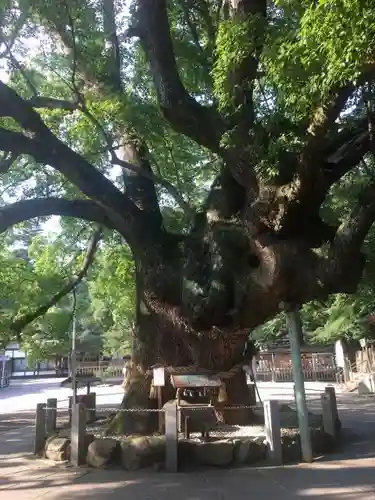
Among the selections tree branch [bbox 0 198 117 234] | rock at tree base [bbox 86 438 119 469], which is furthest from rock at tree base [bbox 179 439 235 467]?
tree branch [bbox 0 198 117 234]

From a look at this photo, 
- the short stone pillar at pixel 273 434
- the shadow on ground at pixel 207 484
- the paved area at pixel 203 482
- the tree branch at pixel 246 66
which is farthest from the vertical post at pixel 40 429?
the tree branch at pixel 246 66

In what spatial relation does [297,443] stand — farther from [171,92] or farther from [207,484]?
[171,92]

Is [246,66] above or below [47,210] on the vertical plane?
above

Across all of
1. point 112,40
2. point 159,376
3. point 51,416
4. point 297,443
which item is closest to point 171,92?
point 112,40

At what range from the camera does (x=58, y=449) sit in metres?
→ 8.38

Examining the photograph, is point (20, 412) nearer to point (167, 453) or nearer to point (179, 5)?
point (167, 453)

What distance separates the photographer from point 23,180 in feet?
41.9

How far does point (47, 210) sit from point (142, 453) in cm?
469

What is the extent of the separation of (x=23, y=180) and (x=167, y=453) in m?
8.17

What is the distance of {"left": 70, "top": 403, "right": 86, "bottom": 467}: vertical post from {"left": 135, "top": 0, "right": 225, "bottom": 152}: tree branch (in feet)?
16.1

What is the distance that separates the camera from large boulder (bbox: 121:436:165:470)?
24.8 ft

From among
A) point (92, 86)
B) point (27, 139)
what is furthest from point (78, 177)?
point (92, 86)

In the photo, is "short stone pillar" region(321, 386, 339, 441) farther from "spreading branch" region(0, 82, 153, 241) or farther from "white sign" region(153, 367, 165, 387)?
"spreading branch" region(0, 82, 153, 241)

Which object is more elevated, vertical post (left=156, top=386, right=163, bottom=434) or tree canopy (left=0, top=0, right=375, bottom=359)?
tree canopy (left=0, top=0, right=375, bottom=359)
